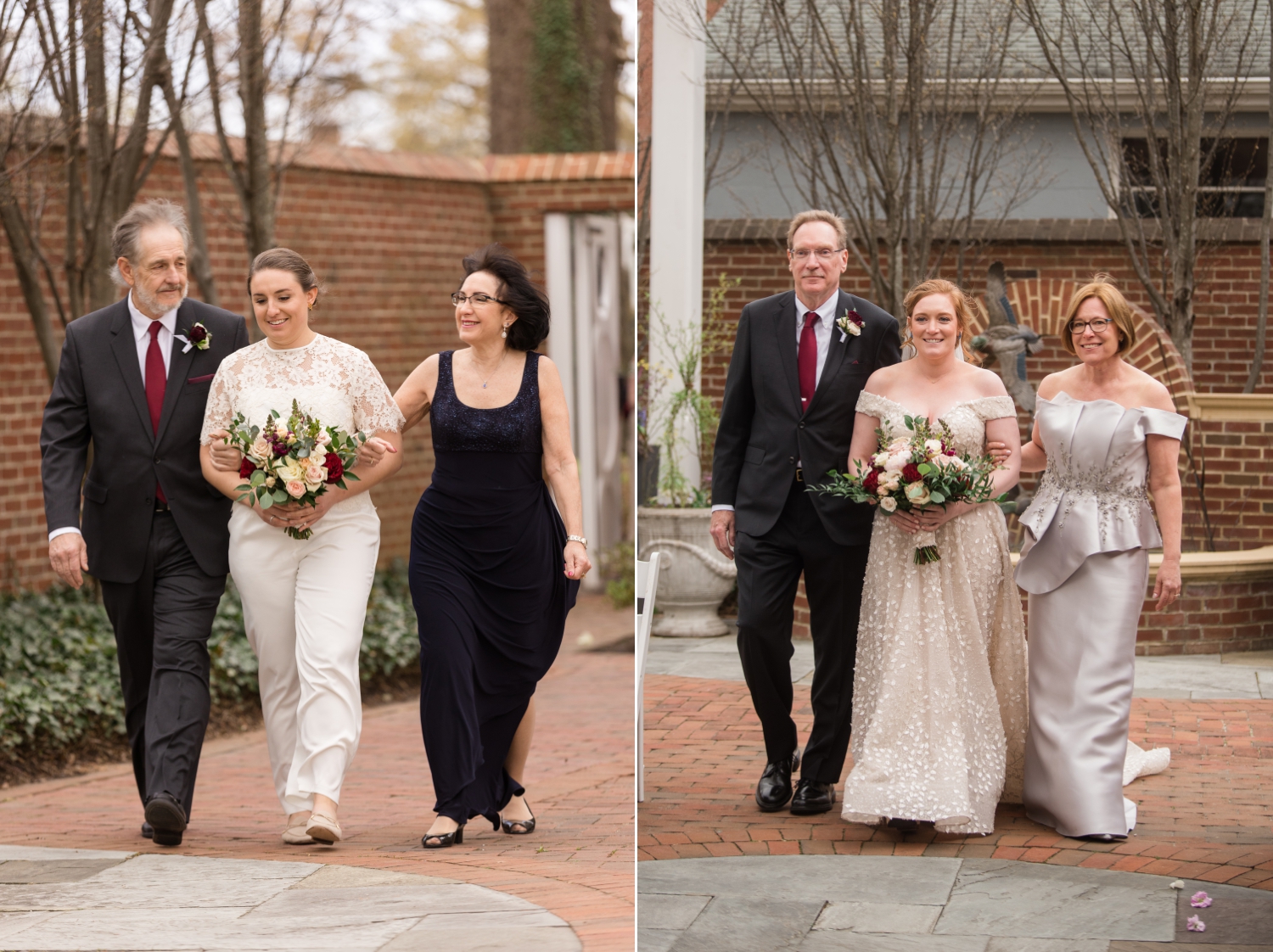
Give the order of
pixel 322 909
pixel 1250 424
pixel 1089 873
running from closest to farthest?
pixel 322 909 → pixel 1089 873 → pixel 1250 424

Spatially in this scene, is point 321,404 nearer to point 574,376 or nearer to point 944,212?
point 944,212

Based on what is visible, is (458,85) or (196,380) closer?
(196,380)

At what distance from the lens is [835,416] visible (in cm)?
504

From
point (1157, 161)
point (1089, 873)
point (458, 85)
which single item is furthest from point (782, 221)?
point (458, 85)

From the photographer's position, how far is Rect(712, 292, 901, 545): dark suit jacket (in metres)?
5.03

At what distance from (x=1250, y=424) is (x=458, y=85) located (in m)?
25.8

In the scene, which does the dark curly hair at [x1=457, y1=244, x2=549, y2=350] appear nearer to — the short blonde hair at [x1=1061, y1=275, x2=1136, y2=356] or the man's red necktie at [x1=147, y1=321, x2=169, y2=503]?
the man's red necktie at [x1=147, y1=321, x2=169, y2=503]

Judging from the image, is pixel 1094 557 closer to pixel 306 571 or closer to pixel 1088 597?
pixel 1088 597

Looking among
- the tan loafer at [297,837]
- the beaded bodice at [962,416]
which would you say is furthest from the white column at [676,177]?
the tan loafer at [297,837]

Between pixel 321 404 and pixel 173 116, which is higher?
pixel 173 116

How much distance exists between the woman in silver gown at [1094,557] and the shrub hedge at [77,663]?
3.55 metres

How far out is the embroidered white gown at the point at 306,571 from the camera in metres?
4.94

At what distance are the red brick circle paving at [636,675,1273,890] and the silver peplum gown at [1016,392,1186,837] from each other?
0.18 m

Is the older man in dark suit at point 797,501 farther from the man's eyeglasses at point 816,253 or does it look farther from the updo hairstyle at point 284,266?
the updo hairstyle at point 284,266
